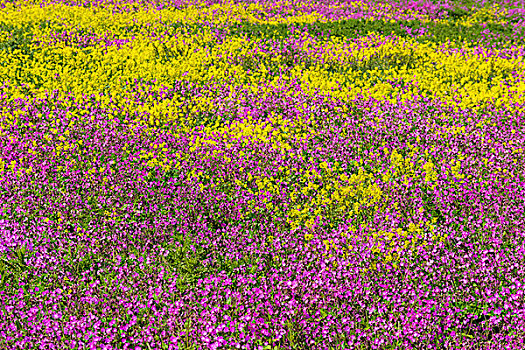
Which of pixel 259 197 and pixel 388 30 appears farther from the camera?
pixel 388 30

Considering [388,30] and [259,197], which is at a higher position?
[388,30]

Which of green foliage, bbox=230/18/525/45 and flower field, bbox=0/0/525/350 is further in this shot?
green foliage, bbox=230/18/525/45

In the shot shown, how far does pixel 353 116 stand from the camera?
8969 mm

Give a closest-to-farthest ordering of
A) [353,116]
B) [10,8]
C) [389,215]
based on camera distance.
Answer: [389,215] → [353,116] → [10,8]

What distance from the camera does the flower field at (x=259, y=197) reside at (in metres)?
4.54

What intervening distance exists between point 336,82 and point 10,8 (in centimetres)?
1306

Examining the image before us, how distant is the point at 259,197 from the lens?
6.55m

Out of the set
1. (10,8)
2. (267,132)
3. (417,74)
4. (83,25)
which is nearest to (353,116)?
(267,132)

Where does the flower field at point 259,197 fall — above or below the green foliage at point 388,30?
below

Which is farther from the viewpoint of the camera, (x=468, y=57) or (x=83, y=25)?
(x=83, y=25)

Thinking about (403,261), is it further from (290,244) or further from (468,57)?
(468,57)

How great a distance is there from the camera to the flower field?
4543 millimetres

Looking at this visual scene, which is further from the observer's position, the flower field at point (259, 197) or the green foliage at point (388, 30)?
the green foliage at point (388, 30)

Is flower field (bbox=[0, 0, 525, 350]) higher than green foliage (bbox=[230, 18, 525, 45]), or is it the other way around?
green foliage (bbox=[230, 18, 525, 45])
